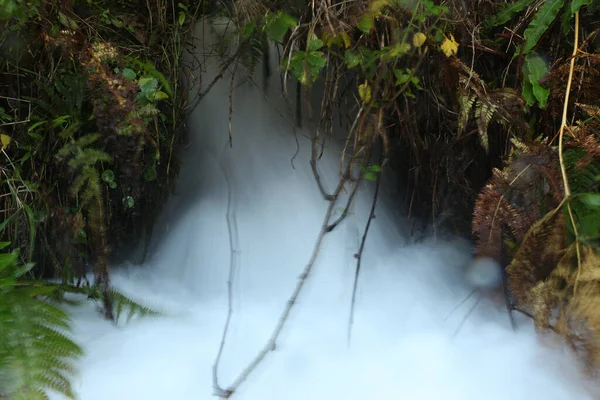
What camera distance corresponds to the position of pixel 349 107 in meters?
1.62

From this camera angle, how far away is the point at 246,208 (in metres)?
1.76

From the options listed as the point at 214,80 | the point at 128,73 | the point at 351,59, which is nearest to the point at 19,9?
the point at 128,73

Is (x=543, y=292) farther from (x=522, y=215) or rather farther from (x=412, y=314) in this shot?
(x=412, y=314)

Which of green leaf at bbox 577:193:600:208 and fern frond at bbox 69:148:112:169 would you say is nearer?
green leaf at bbox 577:193:600:208

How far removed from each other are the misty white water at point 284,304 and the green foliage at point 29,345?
0.12 m

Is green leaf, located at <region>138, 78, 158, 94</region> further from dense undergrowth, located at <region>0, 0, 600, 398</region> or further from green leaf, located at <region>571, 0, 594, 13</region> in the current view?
green leaf, located at <region>571, 0, 594, 13</region>

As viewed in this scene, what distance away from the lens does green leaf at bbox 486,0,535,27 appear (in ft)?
4.51

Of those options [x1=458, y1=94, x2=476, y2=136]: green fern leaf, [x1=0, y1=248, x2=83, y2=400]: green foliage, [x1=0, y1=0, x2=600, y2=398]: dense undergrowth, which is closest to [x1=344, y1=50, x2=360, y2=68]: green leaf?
[x1=0, y1=0, x2=600, y2=398]: dense undergrowth

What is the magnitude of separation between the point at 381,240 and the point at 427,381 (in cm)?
52

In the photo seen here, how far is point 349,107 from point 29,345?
1.04 m

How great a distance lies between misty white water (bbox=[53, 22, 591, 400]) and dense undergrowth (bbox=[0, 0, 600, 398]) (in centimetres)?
12

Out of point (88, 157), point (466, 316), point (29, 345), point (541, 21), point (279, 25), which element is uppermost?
point (541, 21)

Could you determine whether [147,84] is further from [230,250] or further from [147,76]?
[230,250]

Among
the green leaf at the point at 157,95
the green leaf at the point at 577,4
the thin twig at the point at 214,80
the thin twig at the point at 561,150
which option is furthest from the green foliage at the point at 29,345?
the green leaf at the point at 577,4
